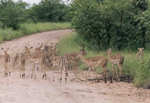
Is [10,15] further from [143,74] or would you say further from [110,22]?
[143,74]

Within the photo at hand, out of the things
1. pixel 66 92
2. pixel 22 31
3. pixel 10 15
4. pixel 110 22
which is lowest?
pixel 66 92

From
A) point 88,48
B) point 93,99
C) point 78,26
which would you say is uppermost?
point 78,26

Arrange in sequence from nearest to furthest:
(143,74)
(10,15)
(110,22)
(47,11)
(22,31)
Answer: (143,74), (110,22), (10,15), (22,31), (47,11)

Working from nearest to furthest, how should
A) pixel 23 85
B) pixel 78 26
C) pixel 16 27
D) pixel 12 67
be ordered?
pixel 23 85 < pixel 12 67 < pixel 78 26 < pixel 16 27

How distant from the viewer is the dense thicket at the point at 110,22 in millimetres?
14148

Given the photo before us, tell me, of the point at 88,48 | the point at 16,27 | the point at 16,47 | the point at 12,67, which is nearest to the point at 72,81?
the point at 12,67

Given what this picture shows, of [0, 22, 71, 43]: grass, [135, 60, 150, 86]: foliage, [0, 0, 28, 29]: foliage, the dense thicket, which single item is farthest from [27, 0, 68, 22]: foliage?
[135, 60, 150, 86]: foliage

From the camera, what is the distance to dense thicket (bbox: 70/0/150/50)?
14.1 meters

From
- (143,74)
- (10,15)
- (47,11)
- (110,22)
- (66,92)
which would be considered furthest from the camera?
(47,11)

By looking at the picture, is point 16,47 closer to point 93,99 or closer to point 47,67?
point 47,67

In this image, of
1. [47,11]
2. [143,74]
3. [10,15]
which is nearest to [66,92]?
[143,74]

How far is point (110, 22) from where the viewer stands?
14.6 meters

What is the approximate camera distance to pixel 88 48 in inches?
618

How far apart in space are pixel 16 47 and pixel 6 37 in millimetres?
3737
